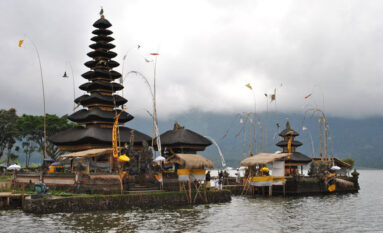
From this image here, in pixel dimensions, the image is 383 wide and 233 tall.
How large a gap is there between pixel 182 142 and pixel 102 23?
2267 cm

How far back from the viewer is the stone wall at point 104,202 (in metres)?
33.7

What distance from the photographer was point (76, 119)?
5178cm

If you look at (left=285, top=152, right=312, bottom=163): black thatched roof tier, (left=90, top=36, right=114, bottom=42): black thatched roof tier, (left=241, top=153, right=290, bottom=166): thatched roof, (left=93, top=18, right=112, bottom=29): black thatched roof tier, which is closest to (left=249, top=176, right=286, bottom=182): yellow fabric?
(left=241, top=153, right=290, bottom=166): thatched roof

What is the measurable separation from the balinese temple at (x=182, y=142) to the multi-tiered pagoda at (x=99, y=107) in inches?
167

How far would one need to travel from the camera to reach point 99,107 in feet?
175

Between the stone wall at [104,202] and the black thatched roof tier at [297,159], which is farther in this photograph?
the black thatched roof tier at [297,159]

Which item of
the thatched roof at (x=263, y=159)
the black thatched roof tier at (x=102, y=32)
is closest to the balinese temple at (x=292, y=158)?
the thatched roof at (x=263, y=159)

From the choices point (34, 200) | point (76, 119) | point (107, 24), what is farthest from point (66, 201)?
point (107, 24)

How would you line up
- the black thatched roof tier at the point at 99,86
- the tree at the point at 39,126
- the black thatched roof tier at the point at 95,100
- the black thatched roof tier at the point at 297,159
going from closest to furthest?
1. the black thatched roof tier at the point at 95,100
2. the black thatched roof tier at the point at 99,86
3. the black thatched roof tier at the point at 297,159
4. the tree at the point at 39,126

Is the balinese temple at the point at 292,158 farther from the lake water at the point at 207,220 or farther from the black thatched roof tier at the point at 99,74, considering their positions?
the black thatched roof tier at the point at 99,74

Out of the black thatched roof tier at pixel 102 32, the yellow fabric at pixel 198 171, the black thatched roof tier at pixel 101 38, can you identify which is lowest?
the yellow fabric at pixel 198 171

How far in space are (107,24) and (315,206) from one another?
122ft

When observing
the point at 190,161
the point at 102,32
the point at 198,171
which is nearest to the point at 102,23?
the point at 102,32

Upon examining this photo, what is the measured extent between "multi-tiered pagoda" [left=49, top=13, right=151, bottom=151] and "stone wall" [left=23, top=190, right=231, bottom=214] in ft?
37.1
